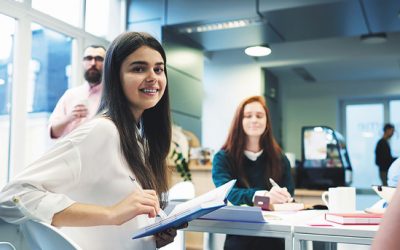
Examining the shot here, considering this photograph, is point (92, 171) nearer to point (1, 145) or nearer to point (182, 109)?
point (1, 145)

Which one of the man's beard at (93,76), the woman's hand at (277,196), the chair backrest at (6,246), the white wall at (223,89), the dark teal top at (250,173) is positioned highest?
the white wall at (223,89)

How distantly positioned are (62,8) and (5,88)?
3.32ft

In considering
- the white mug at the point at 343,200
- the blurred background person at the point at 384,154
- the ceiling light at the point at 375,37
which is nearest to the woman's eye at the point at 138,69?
the white mug at the point at 343,200

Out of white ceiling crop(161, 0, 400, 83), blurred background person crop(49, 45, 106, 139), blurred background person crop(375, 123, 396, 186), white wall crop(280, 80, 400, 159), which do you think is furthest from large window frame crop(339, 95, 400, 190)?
blurred background person crop(49, 45, 106, 139)

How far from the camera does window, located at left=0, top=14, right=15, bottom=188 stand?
316 centimetres

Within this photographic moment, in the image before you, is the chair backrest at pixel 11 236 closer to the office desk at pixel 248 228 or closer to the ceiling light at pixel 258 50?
the office desk at pixel 248 228

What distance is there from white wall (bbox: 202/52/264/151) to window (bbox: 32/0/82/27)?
3.01 m

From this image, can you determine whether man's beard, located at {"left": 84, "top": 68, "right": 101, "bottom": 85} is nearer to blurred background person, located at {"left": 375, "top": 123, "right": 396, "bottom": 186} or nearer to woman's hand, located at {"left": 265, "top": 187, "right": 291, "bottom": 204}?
woman's hand, located at {"left": 265, "top": 187, "right": 291, "bottom": 204}

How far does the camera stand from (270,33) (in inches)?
181

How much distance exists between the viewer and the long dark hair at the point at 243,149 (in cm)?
228

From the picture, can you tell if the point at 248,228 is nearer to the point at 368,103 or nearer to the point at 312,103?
the point at 312,103

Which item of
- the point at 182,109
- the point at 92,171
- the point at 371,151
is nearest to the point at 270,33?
the point at 182,109

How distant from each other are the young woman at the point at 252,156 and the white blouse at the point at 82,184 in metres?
1.00

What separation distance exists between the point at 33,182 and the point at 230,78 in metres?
5.66
